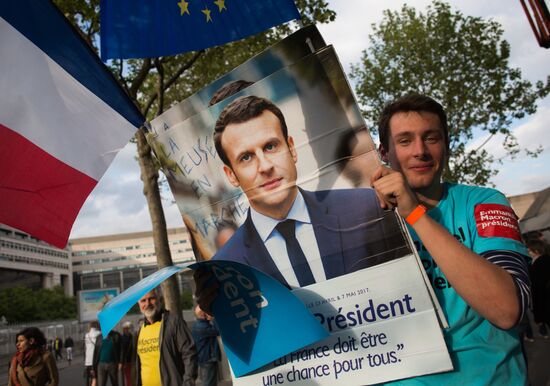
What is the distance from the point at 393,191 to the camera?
1458mm

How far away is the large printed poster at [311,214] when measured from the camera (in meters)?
1.59

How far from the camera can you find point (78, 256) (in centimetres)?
12169

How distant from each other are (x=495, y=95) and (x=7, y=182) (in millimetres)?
23919

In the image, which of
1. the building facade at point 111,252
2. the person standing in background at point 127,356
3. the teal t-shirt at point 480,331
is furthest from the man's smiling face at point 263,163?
the building facade at point 111,252

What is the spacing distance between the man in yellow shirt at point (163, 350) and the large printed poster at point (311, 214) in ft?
15.5

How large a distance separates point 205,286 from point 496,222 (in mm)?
944

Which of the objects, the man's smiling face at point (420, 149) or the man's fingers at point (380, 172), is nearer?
the man's fingers at point (380, 172)

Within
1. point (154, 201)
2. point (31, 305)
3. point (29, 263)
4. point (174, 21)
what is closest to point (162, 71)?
point (154, 201)

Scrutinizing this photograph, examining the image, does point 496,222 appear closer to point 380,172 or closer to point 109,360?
point 380,172

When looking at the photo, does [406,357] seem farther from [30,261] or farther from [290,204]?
[30,261]

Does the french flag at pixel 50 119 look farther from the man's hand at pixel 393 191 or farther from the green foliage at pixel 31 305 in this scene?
the green foliage at pixel 31 305

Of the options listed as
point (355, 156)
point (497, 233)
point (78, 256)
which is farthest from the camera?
point (78, 256)

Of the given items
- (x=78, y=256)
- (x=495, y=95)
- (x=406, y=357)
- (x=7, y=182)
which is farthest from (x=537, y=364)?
(x=78, y=256)

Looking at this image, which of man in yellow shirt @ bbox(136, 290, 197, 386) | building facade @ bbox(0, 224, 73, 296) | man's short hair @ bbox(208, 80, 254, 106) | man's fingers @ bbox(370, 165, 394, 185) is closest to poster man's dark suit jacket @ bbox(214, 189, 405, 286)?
man's fingers @ bbox(370, 165, 394, 185)
